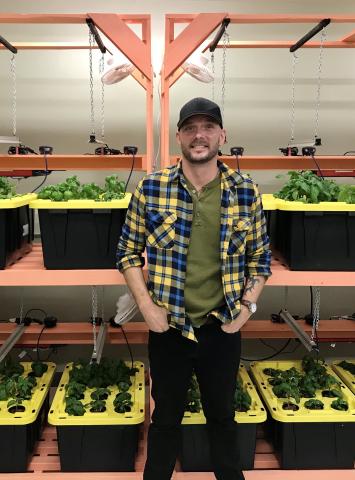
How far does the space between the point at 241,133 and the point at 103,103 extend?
1.07m

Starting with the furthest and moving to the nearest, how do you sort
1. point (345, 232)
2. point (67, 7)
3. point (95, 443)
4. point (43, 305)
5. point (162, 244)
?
point (43, 305)
point (67, 7)
point (95, 443)
point (345, 232)
point (162, 244)

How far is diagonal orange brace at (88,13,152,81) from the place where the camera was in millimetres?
1918

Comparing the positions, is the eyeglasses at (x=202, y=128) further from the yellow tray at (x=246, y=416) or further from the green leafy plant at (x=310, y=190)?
the yellow tray at (x=246, y=416)

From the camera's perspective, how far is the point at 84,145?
3.30 metres

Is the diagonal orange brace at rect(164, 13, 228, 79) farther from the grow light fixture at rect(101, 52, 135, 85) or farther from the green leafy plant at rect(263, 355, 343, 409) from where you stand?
the green leafy plant at rect(263, 355, 343, 409)

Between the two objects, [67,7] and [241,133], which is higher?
[67,7]

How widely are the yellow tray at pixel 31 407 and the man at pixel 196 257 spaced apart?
68cm

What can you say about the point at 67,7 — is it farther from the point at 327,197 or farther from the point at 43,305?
the point at 327,197

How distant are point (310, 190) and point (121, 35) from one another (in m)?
1.08

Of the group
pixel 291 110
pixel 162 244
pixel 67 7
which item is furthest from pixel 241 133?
pixel 162 244

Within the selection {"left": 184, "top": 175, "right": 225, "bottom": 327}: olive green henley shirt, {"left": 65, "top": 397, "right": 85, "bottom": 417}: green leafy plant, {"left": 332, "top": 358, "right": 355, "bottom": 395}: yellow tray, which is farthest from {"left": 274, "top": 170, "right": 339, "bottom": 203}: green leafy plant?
{"left": 65, "top": 397, "right": 85, "bottom": 417}: green leafy plant

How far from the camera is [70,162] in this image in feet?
9.05

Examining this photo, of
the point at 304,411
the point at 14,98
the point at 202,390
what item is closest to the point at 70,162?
the point at 14,98

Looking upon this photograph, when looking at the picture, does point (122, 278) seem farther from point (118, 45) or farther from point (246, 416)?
point (118, 45)
